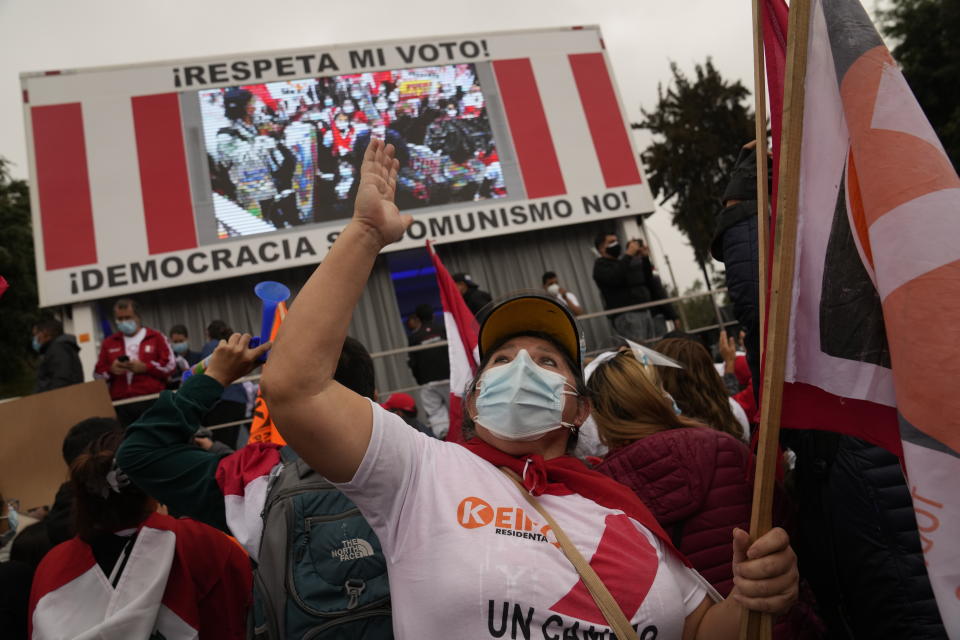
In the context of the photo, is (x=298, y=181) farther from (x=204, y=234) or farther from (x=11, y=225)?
(x=11, y=225)

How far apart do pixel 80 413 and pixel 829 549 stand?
5.30m

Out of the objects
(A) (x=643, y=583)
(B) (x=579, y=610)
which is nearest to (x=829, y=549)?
(A) (x=643, y=583)

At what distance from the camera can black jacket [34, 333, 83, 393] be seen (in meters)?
6.71

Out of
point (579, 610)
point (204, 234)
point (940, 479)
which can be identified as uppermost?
point (204, 234)

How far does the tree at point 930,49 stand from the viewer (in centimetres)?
1820

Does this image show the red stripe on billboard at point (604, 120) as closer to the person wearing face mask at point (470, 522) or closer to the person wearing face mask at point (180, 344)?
the person wearing face mask at point (180, 344)

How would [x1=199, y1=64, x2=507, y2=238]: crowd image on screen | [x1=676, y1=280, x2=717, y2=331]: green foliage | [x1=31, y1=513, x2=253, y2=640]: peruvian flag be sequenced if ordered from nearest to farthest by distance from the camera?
[x1=31, y1=513, x2=253, y2=640]: peruvian flag, [x1=199, y1=64, x2=507, y2=238]: crowd image on screen, [x1=676, y1=280, x2=717, y2=331]: green foliage

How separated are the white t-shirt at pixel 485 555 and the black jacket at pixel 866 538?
0.68 m

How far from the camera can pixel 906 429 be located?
4.15 feet

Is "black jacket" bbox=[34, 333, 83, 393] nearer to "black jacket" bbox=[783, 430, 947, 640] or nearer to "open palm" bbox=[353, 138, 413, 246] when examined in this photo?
"open palm" bbox=[353, 138, 413, 246]

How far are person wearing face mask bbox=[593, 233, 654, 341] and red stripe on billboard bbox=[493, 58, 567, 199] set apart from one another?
2931mm

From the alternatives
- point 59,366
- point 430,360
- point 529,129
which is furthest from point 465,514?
point 529,129

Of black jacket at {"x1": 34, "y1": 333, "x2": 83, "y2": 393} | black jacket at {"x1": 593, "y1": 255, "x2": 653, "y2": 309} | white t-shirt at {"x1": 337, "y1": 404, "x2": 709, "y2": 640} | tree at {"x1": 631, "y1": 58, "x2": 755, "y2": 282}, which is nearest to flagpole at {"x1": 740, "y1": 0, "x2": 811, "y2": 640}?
white t-shirt at {"x1": 337, "y1": 404, "x2": 709, "y2": 640}

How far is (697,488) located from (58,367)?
6717mm
